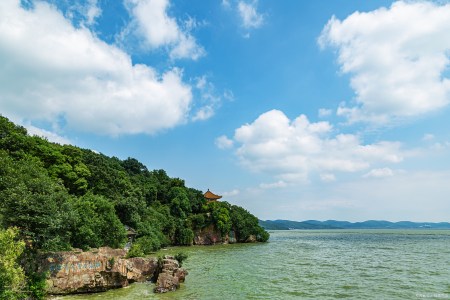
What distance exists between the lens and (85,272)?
17.5 metres

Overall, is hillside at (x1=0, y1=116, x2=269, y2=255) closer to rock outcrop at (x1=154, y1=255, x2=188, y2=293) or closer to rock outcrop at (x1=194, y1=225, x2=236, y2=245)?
rock outcrop at (x1=194, y1=225, x2=236, y2=245)

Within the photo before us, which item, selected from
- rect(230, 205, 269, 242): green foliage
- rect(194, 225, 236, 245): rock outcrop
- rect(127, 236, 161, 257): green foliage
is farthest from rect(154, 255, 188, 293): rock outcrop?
rect(230, 205, 269, 242): green foliage

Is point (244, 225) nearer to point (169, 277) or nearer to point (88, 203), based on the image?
point (88, 203)

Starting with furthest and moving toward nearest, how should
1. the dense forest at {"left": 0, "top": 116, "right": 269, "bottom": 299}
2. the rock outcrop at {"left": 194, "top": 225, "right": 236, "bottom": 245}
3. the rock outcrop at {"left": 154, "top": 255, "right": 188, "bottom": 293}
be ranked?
the rock outcrop at {"left": 194, "top": 225, "right": 236, "bottom": 245} → the rock outcrop at {"left": 154, "top": 255, "right": 188, "bottom": 293} → the dense forest at {"left": 0, "top": 116, "right": 269, "bottom": 299}

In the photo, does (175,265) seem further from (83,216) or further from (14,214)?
(14,214)

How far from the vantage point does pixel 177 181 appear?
→ 69.2 m

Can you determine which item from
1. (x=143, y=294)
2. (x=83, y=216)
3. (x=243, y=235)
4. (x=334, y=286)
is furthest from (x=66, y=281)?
(x=243, y=235)

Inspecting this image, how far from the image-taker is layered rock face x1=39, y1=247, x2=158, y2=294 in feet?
54.4

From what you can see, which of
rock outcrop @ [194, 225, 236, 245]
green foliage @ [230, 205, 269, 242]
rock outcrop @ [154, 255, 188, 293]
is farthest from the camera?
green foliage @ [230, 205, 269, 242]

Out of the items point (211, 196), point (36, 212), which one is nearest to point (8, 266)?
point (36, 212)

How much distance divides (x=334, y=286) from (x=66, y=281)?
16.1 m

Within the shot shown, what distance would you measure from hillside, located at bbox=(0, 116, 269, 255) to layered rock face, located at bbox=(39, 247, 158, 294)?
2.60ft

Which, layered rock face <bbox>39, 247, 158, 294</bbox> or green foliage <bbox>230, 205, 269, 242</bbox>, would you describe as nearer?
layered rock face <bbox>39, 247, 158, 294</bbox>

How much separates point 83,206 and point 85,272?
7.15m
